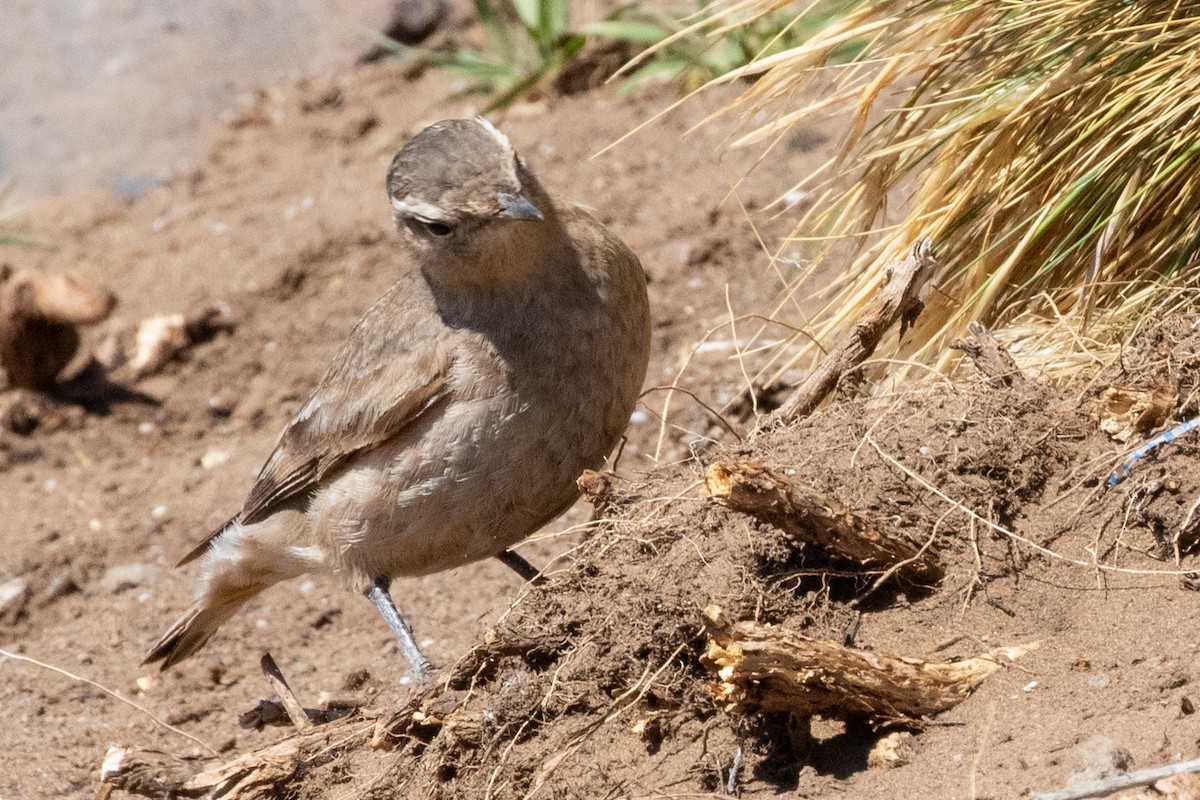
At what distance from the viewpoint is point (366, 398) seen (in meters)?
5.07

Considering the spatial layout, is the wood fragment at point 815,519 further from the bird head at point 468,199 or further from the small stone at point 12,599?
the small stone at point 12,599

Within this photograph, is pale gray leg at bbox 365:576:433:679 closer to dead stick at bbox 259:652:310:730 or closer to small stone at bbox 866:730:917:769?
dead stick at bbox 259:652:310:730

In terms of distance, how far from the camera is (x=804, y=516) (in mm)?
3561

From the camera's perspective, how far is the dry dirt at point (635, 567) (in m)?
3.46

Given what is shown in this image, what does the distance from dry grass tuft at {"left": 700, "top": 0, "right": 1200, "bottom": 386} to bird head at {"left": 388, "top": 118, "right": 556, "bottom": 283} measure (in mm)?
774

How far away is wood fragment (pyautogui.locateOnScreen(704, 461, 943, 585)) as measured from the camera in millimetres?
3445

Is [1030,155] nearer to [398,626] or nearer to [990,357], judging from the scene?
[990,357]

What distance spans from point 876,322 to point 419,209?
1.55 meters

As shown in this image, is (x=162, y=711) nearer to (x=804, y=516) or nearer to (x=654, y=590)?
(x=654, y=590)

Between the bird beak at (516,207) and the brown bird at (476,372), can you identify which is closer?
the bird beak at (516,207)

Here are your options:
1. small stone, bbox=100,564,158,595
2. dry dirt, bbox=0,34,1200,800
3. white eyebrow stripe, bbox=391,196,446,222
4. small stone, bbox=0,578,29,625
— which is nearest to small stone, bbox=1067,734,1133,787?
dry dirt, bbox=0,34,1200,800

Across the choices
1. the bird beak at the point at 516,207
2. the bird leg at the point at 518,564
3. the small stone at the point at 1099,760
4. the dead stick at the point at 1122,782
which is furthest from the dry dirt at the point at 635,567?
the bird beak at the point at 516,207

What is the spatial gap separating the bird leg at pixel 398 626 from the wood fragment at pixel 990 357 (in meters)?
2.12

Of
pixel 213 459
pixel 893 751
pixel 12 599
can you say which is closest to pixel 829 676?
pixel 893 751
